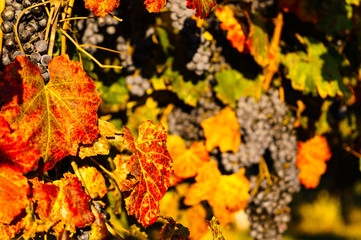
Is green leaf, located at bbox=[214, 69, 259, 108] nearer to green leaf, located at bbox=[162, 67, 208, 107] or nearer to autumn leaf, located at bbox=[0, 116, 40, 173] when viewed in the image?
green leaf, located at bbox=[162, 67, 208, 107]

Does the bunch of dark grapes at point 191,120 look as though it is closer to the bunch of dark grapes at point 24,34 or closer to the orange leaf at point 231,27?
the orange leaf at point 231,27

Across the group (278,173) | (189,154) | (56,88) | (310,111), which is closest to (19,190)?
(56,88)

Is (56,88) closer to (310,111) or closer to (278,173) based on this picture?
(278,173)

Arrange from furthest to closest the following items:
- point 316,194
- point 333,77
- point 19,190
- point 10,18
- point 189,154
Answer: point 316,194, point 333,77, point 189,154, point 10,18, point 19,190

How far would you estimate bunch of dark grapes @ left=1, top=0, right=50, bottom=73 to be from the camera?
961 millimetres

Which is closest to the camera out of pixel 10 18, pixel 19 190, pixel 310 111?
pixel 19 190

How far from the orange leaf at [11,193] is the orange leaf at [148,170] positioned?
0.22 metres

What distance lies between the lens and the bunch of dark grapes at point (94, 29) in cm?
137

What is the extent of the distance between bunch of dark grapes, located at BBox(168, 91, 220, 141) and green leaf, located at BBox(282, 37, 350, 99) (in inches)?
12.7

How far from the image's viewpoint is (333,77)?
1.81 meters

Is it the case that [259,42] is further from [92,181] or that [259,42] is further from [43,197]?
[43,197]

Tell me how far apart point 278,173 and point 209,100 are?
0.41m

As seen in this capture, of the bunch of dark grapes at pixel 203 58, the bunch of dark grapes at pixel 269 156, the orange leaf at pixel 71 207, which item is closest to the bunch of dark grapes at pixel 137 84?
the bunch of dark grapes at pixel 203 58

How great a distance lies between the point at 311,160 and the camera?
6.45 ft
